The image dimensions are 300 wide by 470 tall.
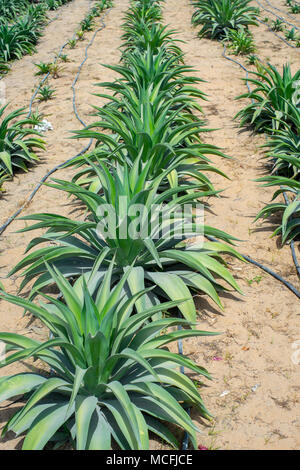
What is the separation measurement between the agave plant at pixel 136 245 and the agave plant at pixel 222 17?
18.2 ft

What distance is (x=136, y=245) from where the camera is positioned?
2445 mm

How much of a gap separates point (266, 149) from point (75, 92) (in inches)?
106

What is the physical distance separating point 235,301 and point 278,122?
221 cm

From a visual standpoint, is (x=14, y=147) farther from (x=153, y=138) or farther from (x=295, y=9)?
(x=295, y=9)

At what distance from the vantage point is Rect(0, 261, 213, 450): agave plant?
1.66 meters

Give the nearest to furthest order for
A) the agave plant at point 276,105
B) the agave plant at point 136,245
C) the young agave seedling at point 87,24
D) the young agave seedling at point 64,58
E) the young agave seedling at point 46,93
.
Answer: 1. the agave plant at point 136,245
2. the agave plant at point 276,105
3. the young agave seedling at point 46,93
4. the young agave seedling at point 64,58
5. the young agave seedling at point 87,24

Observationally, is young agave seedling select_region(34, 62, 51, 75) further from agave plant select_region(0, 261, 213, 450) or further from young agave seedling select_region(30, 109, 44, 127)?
agave plant select_region(0, 261, 213, 450)

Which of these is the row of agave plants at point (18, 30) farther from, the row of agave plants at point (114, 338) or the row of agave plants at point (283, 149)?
the row of agave plants at point (114, 338)

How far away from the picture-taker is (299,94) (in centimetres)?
419

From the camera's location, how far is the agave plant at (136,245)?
2.42 m

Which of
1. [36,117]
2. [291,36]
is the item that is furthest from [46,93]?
[291,36]

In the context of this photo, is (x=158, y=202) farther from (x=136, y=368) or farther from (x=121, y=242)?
(x=136, y=368)

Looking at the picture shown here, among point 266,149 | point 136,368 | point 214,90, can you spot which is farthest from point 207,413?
point 214,90

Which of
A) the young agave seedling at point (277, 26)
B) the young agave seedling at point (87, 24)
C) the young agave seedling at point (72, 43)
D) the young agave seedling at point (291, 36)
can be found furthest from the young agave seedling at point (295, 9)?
the young agave seedling at point (72, 43)
